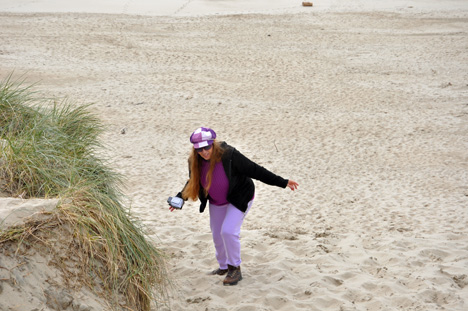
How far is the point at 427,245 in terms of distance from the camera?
20.7ft

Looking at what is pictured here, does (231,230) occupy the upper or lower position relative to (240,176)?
lower

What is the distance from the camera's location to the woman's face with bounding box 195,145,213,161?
4.97 m

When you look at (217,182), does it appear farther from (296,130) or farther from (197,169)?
(296,130)

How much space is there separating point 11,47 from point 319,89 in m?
9.61

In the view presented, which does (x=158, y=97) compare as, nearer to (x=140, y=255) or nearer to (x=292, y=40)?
(x=292, y=40)

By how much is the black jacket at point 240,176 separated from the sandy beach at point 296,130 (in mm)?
866

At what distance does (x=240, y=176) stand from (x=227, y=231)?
52 centimetres

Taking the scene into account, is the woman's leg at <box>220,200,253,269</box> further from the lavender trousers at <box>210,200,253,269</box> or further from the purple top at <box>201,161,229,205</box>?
the purple top at <box>201,161,229,205</box>

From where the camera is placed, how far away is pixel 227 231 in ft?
16.8

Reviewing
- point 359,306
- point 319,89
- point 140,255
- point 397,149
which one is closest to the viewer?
point 140,255

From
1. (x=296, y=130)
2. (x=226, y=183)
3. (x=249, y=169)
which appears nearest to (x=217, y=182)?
(x=226, y=183)

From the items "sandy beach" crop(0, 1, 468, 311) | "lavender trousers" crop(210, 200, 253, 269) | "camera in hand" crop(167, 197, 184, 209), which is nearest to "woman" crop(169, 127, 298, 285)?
"lavender trousers" crop(210, 200, 253, 269)

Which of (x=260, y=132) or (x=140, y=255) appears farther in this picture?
(x=260, y=132)

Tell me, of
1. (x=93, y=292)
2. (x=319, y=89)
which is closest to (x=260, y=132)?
(x=319, y=89)
